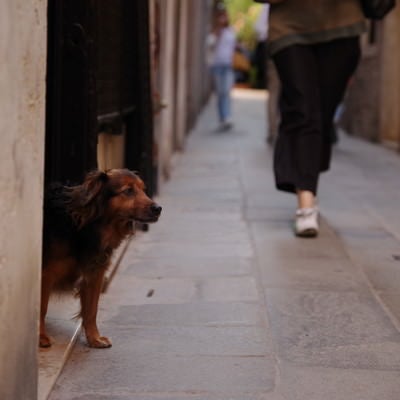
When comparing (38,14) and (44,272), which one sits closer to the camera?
(38,14)

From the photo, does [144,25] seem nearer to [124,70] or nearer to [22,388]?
[124,70]

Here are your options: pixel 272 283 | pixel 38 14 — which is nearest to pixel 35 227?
pixel 38 14

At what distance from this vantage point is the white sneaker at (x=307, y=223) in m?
6.29

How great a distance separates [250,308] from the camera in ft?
15.1

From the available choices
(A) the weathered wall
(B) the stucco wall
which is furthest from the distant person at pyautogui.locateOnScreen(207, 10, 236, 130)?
(B) the stucco wall

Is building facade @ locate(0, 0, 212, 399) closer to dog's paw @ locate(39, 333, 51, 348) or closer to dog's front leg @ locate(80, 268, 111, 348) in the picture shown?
dog's front leg @ locate(80, 268, 111, 348)

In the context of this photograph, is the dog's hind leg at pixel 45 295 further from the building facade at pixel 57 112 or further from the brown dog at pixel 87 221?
the building facade at pixel 57 112

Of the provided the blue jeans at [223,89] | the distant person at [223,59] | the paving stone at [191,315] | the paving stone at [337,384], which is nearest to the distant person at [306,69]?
the paving stone at [191,315]

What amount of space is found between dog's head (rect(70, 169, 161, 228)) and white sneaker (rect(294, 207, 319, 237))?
2552 mm

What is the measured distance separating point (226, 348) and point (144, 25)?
272 centimetres

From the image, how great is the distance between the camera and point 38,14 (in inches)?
115

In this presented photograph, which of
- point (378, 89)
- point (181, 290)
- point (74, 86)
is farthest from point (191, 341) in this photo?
point (378, 89)

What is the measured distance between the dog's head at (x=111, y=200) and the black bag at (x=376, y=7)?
3133 millimetres

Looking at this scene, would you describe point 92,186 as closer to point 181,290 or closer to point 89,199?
point 89,199
